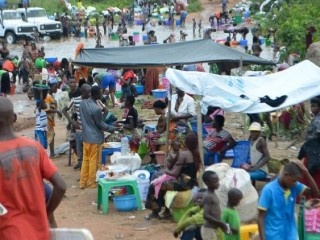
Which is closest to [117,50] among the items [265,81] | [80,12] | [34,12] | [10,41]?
[265,81]

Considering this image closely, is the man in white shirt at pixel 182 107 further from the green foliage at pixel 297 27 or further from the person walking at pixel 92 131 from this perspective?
the green foliage at pixel 297 27

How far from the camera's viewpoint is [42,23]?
39.3 m

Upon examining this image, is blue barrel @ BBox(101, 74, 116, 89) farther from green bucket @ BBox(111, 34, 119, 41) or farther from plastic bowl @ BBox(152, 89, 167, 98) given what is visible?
green bucket @ BBox(111, 34, 119, 41)

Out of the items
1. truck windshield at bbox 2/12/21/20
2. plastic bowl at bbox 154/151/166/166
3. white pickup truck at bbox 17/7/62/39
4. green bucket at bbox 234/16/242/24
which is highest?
plastic bowl at bbox 154/151/166/166

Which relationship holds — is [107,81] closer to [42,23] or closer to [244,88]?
[244,88]

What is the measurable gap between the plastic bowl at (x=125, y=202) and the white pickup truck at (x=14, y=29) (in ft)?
94.6

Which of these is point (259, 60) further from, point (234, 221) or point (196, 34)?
point (196, 34)

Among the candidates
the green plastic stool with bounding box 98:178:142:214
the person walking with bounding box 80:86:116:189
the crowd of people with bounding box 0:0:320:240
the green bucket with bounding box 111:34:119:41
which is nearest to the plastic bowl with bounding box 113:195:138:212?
the green plastic stool with bounding box 98:178:142:214

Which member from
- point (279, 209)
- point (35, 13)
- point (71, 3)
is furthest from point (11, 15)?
point (279, 209)

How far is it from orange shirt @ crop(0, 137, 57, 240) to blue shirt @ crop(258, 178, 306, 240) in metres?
2.06

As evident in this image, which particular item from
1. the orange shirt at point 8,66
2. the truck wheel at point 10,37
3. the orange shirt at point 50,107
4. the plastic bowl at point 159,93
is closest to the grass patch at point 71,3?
the truck wheel at point 10,37

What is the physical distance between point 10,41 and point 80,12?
11.2m

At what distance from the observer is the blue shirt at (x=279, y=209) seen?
18.4ft

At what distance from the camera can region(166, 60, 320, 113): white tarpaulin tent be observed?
9.16m
